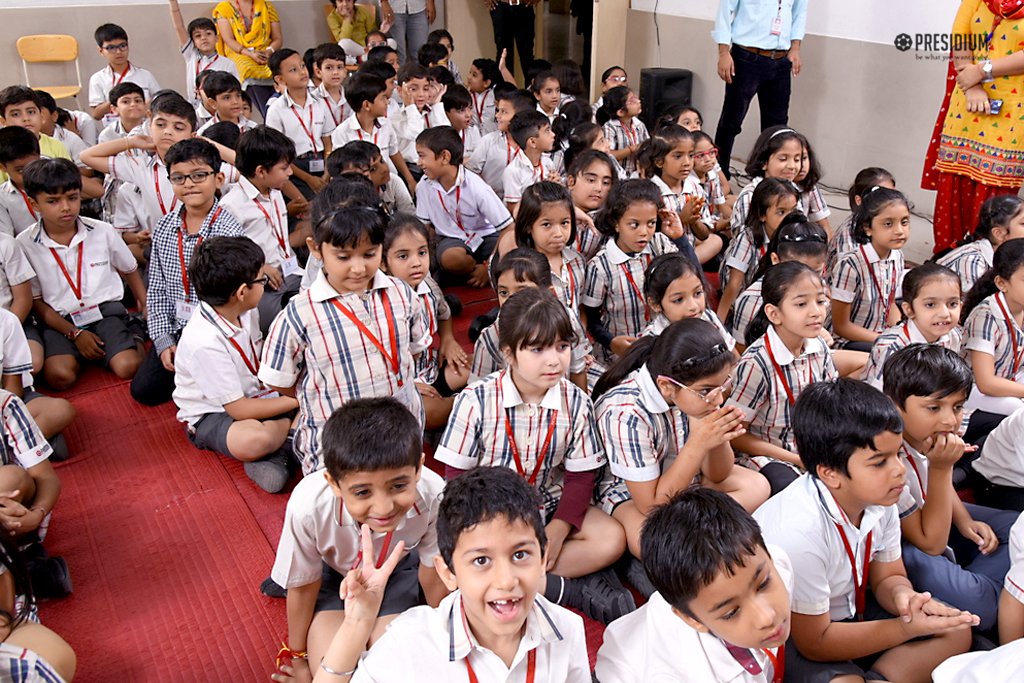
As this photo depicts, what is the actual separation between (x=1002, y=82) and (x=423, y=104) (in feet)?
9.01

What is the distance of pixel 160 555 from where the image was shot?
6.72 feet

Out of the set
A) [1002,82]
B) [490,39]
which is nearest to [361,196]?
[1002,82]

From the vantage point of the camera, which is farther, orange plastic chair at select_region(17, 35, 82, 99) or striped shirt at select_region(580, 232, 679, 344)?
orange plastic chair at select_region(17, 35, 82, 99)

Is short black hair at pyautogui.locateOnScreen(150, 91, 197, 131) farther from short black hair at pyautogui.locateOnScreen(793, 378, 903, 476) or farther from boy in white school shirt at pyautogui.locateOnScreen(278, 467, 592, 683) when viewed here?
short black hair at pyautogui.locateOnScreen(793, 378, 903, 476)

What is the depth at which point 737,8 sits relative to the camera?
15.1ft

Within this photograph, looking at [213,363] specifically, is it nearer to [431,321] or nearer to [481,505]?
[431,321]

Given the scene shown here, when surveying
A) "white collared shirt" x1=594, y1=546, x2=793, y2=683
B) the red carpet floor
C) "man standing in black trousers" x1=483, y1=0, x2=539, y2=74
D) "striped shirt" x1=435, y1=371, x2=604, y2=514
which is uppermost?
"man standing in black trousers" x1=483, y1=0, x2=539, y2=74

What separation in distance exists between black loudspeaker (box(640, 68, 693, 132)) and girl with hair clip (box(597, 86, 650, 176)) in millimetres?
1140

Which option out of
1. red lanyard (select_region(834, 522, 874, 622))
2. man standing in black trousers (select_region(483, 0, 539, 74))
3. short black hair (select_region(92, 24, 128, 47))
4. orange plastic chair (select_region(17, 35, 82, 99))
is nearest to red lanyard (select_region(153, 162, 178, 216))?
short black hair (select_region(92, 24, 128, 47))

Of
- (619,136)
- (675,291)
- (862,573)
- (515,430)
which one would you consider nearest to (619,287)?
(675,291)

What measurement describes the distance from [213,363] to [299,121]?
→ 8.18ft

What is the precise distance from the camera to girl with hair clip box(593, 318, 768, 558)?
172 centimetres

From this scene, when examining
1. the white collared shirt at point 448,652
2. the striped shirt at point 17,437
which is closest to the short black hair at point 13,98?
the striped shirt at point 17,437

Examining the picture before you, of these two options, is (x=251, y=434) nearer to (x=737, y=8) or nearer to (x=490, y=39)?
(x=737, y=8)
